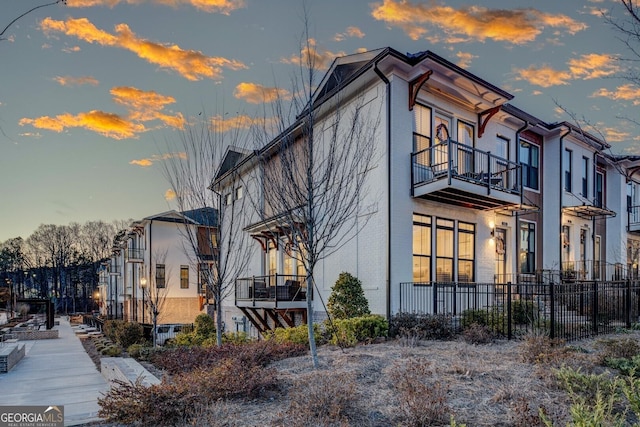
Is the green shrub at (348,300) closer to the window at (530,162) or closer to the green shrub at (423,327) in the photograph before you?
the green shrub at (423,327)

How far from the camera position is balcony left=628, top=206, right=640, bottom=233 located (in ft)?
75.3

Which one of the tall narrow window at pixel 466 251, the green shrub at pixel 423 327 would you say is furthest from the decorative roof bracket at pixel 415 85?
the green shrub at pixel 423 327

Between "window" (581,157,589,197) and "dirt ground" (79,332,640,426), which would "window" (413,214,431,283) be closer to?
"dirt ground" (79,332,640,426)

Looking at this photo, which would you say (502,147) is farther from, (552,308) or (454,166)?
(552,308)

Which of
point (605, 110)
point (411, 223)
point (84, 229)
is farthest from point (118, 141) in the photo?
point (84, 229)

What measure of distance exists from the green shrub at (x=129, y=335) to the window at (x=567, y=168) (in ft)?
64.2

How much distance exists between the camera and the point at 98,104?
12.7 meters

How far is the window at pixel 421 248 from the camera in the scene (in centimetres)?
1252

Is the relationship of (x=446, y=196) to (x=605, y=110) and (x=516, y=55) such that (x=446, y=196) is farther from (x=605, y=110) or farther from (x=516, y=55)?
(x=605, y=110)

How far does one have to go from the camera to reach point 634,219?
2355cm

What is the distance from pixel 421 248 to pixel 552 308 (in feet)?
14.4

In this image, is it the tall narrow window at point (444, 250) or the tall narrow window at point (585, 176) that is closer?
the tall narrow window at point (444, 250)

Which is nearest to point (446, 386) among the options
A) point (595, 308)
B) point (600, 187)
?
point (595, 308)

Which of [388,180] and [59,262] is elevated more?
[388,180]
